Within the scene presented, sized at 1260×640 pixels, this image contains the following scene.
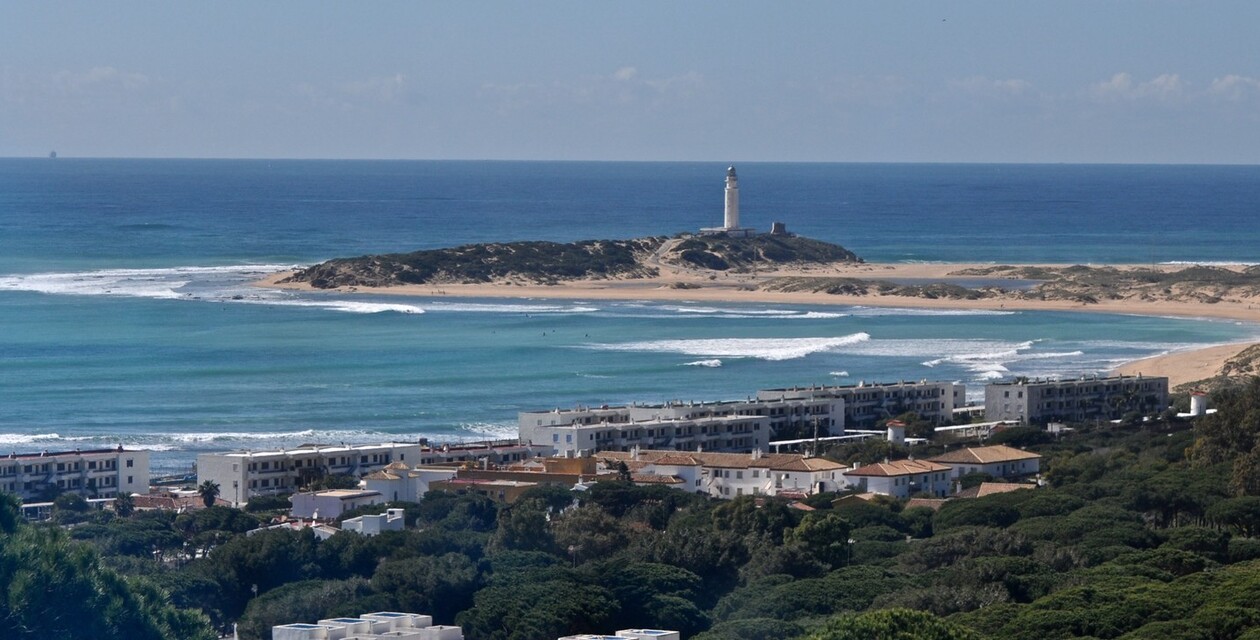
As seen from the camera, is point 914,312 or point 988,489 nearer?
point 988,489

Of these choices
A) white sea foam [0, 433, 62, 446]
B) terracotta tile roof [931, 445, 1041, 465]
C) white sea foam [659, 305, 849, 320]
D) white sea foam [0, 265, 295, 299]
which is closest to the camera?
terracotta tile roof [931, 445, 1041, 465]

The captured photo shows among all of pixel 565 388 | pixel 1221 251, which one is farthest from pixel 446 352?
pixel 1221 251

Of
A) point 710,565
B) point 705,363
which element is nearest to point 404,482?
point 710,565

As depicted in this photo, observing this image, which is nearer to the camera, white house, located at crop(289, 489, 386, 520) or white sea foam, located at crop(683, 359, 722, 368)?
white house, located at crop(289, 489, 386, 520)

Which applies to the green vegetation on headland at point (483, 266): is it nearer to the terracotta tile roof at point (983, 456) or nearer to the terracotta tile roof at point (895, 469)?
the terracotta tile roof at point (983, 456)

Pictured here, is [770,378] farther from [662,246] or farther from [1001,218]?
[1001,218]

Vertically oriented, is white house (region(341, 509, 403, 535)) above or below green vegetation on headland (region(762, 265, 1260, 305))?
below

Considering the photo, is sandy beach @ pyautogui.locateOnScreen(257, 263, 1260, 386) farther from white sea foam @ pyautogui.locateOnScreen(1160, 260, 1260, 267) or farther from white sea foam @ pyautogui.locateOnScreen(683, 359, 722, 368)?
→ white sea foam @ pyautogui.locateOnScreen(683, 359, 722, 368)

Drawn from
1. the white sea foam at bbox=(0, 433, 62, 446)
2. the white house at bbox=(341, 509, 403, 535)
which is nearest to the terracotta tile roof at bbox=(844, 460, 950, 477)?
the white house at bbox=(341, 509, 403, 535)

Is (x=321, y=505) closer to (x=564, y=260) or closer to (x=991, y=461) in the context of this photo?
(x=991, y=461)
